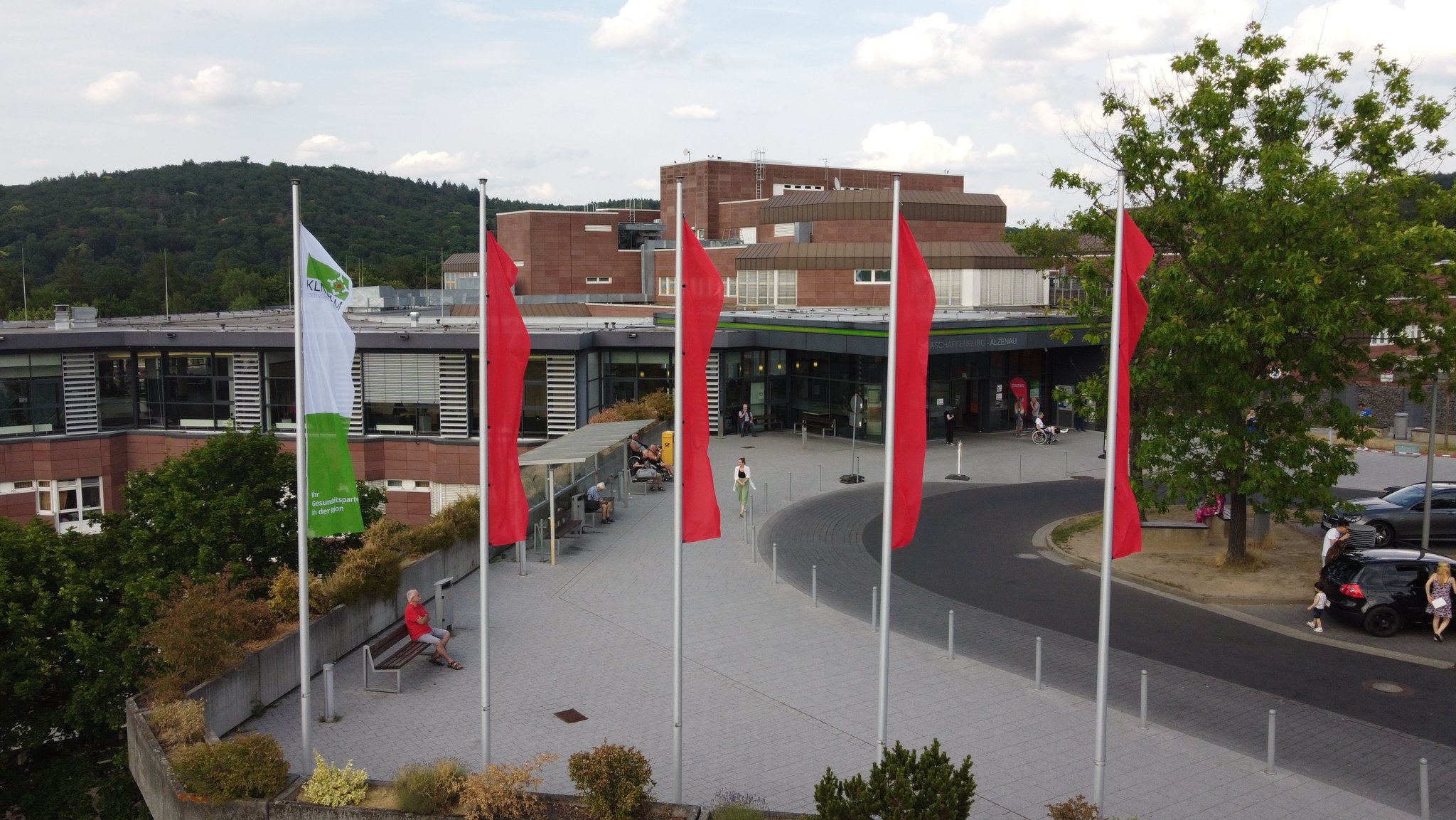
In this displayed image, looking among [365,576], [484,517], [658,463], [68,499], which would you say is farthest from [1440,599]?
[68,499]

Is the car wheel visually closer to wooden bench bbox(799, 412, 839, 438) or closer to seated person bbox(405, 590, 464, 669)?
seated person bbox(405, 590, 464, 669)

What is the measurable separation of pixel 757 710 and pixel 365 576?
22.0ft

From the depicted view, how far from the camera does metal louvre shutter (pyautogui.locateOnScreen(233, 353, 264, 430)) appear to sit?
1559 inches

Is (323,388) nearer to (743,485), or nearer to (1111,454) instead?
(1111,454)

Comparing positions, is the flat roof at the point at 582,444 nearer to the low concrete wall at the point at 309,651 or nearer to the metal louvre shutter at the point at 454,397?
the low concrete wall at the point at 309,651

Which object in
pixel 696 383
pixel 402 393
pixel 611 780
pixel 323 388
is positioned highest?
pixel 696 383

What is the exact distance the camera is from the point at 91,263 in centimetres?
10638

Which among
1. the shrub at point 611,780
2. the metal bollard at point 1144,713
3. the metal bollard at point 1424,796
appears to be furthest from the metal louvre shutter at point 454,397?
the metal bollard at point 1424,796

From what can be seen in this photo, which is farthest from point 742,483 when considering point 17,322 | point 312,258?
point 17,322

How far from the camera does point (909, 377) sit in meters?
11.6

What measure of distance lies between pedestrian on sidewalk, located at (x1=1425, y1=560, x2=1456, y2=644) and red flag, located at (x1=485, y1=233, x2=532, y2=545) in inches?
580

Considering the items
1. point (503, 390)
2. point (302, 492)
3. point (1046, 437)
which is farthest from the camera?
point (1046, 437)

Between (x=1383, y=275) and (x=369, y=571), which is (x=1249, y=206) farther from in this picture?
(x=369, y=571)

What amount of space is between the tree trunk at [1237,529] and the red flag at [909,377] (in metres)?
13.1
